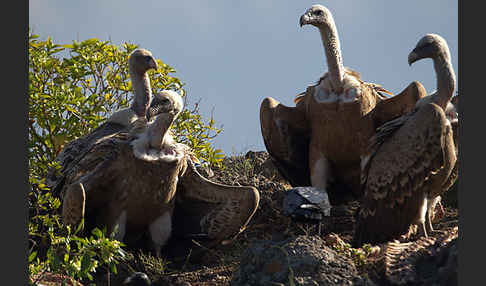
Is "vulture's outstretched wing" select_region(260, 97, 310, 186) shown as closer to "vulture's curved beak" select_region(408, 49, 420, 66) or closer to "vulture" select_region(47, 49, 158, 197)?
"vulture" select_region(47, 49, 158, 197)

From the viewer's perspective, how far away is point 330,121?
893 centimetres

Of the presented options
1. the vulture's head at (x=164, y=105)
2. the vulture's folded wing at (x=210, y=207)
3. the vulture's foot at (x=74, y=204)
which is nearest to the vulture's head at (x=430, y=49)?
the vulture's folded wing at (x=210, y=207)

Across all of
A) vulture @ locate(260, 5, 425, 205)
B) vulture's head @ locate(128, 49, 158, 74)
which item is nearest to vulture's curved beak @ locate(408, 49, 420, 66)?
vulture @ locate(260, 5, 425, 205)

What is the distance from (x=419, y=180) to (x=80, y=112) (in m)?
4.37

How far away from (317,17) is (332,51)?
1.53ft

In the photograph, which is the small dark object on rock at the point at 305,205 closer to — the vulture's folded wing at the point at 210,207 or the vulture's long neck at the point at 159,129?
the vulture's folded wing at the point at 210,207

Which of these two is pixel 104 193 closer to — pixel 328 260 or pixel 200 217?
pixel 200 217

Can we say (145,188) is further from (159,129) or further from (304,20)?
(304,20)

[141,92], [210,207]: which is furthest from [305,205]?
[141,92]

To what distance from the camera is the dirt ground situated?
659 centimetres

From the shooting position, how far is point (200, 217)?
342 inches

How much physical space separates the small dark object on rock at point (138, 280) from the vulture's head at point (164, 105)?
1604mm

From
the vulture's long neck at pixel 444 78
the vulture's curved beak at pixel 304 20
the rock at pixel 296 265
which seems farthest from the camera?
the vulture's curved beak at pixel 304 20

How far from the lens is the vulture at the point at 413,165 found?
7.37 metres
